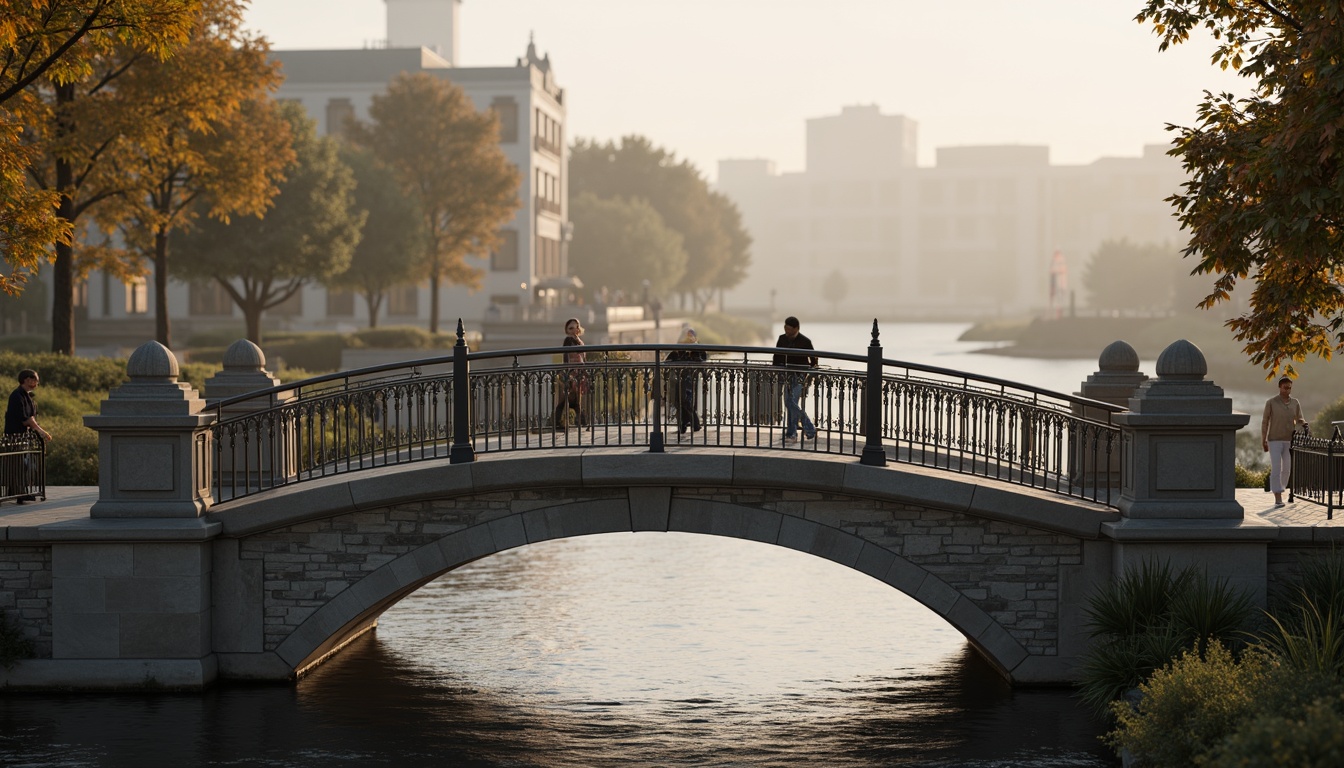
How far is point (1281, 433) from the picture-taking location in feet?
57.0

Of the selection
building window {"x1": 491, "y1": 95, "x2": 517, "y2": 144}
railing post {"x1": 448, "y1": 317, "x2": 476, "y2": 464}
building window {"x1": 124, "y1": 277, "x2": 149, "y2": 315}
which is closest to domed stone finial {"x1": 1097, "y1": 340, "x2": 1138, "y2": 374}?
railing post {"x1": 448, "y1": 317, "x2": 476, "y2": 464}

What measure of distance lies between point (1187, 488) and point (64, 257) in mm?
20744

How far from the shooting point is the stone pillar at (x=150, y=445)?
48.9ft

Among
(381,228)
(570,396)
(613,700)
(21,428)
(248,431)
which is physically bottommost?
(613,700)

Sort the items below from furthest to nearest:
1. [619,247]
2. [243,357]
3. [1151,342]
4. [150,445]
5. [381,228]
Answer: [1151,342] < [619,247] < [381,228] < [243,357] < [150,445]

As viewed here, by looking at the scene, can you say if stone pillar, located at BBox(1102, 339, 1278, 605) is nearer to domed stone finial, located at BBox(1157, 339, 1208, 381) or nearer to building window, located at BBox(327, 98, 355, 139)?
domed stone finial, located at BBox(1157, 339, 1208, 381)

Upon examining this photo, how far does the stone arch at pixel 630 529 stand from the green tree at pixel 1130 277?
374 ft

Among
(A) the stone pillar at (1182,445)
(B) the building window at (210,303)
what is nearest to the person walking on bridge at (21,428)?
(A) the stone pillar at (1182,445)

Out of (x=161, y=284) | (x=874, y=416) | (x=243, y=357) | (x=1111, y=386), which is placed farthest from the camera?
(x=161, y=284)

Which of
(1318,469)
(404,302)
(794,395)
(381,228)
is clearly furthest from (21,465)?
(404,302)

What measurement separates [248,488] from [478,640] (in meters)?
3.60

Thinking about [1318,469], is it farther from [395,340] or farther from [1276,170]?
[395,340]

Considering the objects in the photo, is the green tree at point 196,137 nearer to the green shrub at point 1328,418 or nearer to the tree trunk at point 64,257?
the tree trunk at point 64,257

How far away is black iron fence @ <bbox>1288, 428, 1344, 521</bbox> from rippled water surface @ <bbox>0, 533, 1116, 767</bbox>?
365 centimetres
